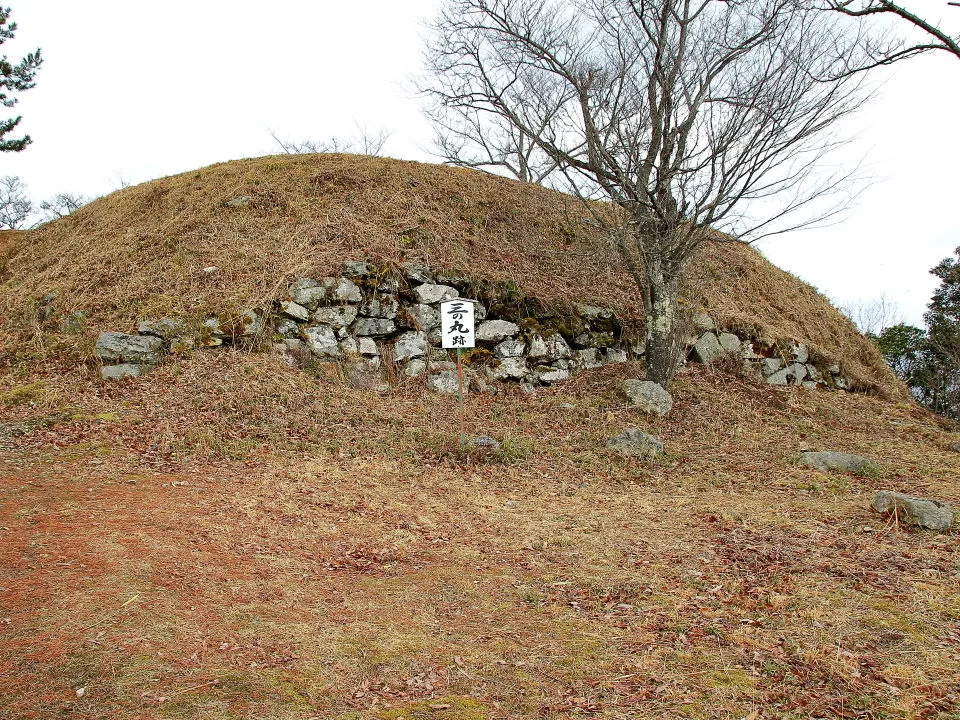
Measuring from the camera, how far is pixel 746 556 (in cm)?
578

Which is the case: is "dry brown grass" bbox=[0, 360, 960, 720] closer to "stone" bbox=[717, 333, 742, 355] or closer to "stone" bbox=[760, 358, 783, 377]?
"stone" bbox=[760, 358, 783, 377]

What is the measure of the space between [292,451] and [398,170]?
894cm

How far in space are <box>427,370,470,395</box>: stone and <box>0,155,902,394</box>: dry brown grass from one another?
2286mm

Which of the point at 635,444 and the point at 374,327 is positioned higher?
the point at 374,327

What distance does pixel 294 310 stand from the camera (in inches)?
447

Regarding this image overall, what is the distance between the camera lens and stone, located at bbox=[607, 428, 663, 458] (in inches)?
363

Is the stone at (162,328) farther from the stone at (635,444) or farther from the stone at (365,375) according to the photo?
the stone at (635,444)

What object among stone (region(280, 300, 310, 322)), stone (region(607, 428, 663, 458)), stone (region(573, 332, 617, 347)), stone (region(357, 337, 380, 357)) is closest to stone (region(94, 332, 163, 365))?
stone (region(280, 300, 310, 322))

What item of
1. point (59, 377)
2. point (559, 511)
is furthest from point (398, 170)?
point (559, 511)

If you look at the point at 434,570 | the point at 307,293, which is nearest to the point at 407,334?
the point at 307,293

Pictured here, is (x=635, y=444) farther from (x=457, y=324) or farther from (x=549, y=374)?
(x=457, y=324)

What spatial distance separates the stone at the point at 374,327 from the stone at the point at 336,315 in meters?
0.15

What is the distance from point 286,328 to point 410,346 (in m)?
2.22

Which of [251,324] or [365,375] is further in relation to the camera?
[365,375]
